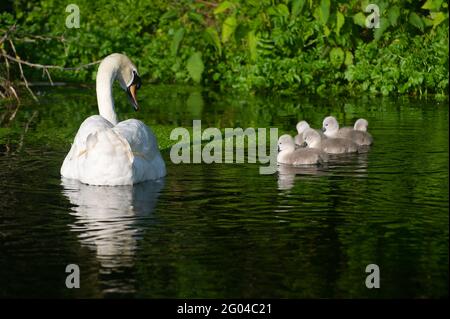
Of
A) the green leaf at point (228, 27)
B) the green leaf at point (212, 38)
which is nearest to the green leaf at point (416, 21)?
the green leaf at point (228, 27)

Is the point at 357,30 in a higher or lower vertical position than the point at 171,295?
higher

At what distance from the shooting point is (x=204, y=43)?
2278 cm

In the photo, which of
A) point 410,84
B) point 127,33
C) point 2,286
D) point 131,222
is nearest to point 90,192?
point 131,222

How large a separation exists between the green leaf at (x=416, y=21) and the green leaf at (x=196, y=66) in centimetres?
381

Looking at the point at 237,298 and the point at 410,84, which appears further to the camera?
the point at 410,84

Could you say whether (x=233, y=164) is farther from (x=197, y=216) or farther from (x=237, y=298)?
(x=237, y=298)

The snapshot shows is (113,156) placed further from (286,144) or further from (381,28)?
(381,28)

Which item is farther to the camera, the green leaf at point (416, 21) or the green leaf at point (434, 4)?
the green leaf at point (416, 21)

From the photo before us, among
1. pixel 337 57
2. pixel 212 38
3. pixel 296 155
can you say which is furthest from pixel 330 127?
pixel 337 57

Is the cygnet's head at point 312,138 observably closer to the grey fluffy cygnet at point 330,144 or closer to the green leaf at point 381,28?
the grey fluffy cygnet at point 330,144

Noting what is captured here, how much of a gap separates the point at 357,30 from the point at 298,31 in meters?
1.05

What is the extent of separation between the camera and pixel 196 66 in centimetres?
2158

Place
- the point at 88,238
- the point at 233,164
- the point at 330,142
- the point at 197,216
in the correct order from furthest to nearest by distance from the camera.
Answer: the point at 330,142 → the point at 233,164 → the point at 197,216 → the point at 88,238

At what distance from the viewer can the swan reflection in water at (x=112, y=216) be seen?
914cm
